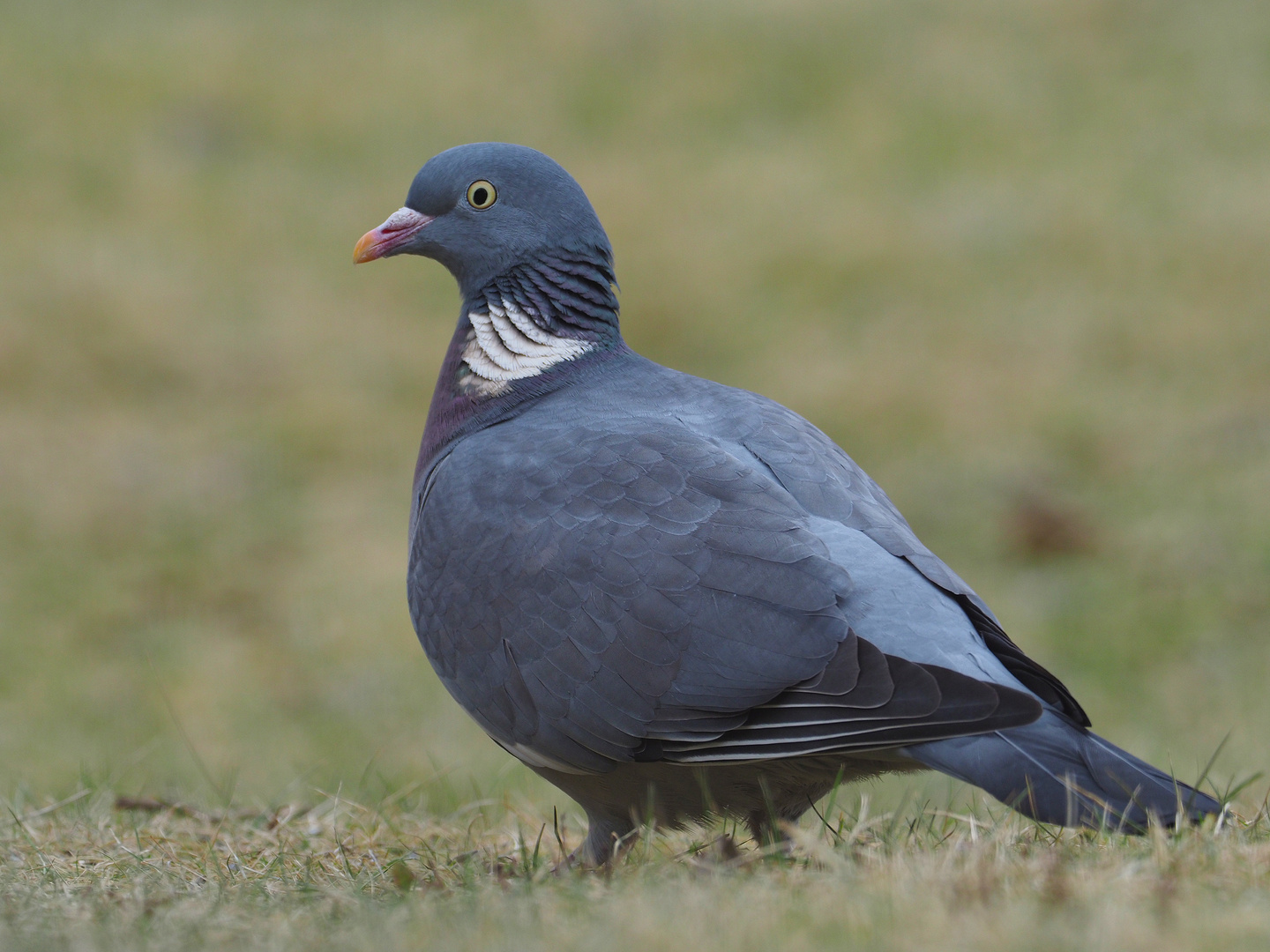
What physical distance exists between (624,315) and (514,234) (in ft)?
23.5

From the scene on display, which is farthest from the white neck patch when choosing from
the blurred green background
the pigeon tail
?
the blurred green background

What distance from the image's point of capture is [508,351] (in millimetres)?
4250

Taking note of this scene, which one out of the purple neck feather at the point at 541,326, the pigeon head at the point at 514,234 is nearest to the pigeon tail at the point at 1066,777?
the purple neck feather at the point at 541,326

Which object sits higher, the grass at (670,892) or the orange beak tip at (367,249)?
the orange beak tip at (367,249)

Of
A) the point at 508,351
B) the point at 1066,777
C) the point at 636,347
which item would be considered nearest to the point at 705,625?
the point at 1066,777

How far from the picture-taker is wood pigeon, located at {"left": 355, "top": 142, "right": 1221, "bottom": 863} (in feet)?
9.88

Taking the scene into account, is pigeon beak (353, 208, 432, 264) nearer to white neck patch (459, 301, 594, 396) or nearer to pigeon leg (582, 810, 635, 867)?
white neck patch (459, 301, 594, 396)

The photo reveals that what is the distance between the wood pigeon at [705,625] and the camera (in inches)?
119

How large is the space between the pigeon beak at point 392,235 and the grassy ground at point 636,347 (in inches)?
66.1

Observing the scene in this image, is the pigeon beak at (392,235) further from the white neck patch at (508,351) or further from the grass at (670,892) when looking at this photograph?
the grass at (670,892)

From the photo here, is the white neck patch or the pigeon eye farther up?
the pigeon eye

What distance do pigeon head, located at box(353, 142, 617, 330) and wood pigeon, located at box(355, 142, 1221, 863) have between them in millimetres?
287

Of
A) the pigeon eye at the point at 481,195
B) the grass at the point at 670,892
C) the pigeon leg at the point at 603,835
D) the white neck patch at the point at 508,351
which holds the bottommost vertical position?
the pigeon leg at the point at 603,835

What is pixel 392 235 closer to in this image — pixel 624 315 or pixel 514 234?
pixel 514 234
